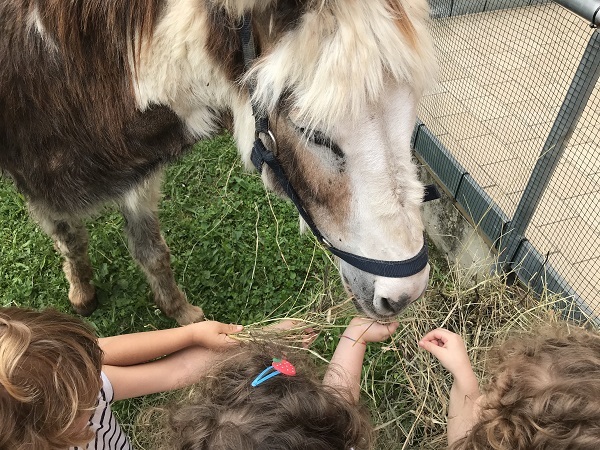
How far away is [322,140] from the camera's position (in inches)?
50.9

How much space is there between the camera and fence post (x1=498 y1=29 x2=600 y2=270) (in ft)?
5.69

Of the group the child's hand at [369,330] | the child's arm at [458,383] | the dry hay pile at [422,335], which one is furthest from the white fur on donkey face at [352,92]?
the dry hay pile at [422,335]

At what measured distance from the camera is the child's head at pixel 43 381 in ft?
3.22

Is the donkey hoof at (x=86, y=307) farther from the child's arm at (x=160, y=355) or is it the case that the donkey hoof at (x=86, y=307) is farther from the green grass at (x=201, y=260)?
the child's arm at (x=160, y=355)

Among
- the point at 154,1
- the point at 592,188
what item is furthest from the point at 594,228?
the point at 154,1

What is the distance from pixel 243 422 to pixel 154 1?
1.08m

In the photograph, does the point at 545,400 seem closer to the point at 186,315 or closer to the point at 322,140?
the point at 322,140

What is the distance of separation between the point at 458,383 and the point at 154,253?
145cm

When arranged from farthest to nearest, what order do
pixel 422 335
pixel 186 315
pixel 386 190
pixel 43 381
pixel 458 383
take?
pixel 186 315 < pixel 422 335 < pixel 458 383 < pixel 386 190 < pixel 43 381

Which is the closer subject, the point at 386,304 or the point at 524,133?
the point at 386,304

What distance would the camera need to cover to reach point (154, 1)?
1340 millimetres

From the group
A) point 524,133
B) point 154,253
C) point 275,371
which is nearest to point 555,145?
point 524,133

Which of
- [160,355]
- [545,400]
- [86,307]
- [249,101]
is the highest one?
[249,101]

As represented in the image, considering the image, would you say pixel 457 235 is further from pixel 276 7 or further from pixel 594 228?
pixel 276 7
